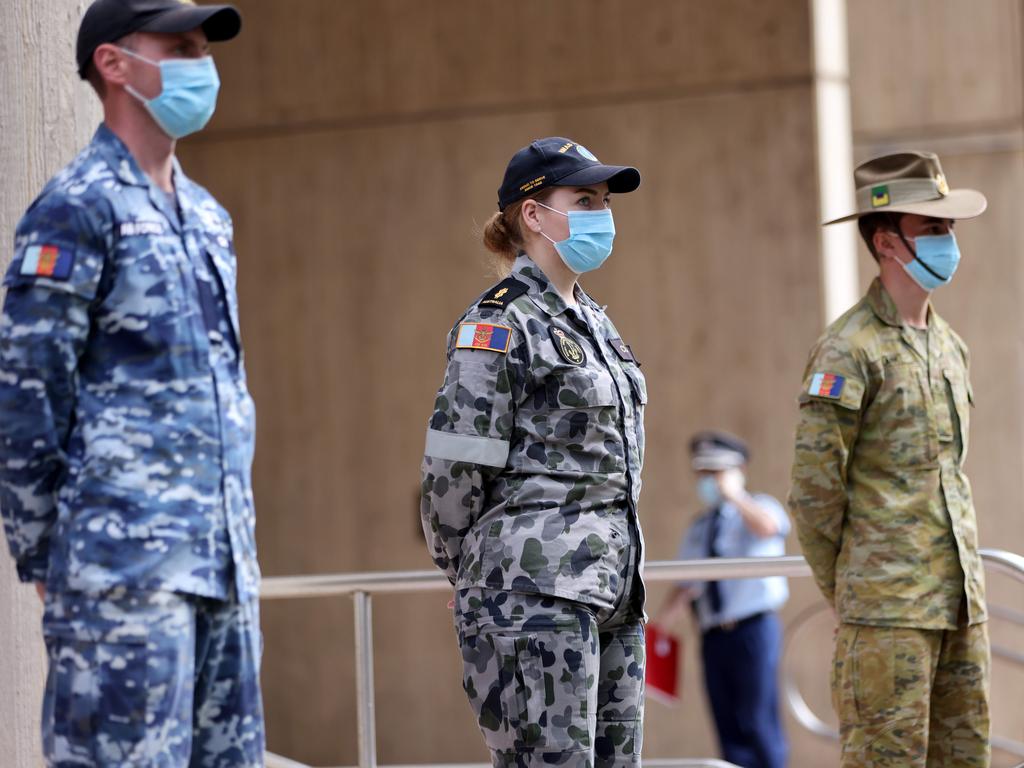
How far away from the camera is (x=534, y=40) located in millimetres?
7977

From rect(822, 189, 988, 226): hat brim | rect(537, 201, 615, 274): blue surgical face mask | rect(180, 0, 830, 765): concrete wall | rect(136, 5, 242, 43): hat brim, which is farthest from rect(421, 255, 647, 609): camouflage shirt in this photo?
rect(180, 0, 830, 765): concrete wall

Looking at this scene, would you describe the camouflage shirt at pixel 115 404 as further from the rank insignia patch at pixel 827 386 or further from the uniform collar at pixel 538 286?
the rank insignia patch at pixel 827 386

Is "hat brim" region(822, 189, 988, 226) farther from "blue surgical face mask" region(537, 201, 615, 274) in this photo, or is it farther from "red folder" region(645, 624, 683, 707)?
"red folder" region(645, 624, 683, 707)

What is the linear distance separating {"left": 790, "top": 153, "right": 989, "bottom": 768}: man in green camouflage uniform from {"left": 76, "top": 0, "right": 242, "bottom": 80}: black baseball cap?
→ 169 centimetres

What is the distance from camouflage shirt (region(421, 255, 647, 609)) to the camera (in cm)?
276

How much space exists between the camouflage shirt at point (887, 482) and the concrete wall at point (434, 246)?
4142 millimetres

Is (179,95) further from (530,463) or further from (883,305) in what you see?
(883,305)

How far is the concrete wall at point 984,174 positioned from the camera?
780 centimetres

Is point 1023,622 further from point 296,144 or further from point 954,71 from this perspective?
point 296,144

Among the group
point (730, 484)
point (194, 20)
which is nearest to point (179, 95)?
point (194, 20)

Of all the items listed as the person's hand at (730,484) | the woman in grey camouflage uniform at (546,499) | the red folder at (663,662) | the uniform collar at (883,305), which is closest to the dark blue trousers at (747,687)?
the red folder at (663,662)

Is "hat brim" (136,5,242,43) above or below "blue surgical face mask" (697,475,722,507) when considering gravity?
above

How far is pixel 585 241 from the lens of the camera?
296 centimetres

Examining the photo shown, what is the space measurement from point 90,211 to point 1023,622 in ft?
17.3
